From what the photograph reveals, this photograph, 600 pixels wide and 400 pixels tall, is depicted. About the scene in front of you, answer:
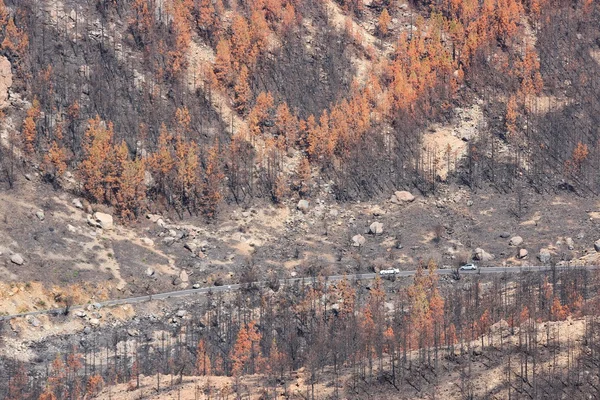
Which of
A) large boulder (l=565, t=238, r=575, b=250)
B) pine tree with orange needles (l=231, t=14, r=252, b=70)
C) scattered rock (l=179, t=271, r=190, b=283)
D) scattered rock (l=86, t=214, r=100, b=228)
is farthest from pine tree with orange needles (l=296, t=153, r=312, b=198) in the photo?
large boulder (l=565, t=238, r=575, b=250)

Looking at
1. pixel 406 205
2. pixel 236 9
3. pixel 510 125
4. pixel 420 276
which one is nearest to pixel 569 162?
pixel 510 125

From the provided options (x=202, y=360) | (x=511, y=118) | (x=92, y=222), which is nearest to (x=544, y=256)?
(x=511, y=118)

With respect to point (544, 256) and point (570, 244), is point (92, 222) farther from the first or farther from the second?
point (570, 244)

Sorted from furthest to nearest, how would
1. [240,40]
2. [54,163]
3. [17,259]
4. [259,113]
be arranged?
[240,40] → [259,113] → [54,163] → [17,259]

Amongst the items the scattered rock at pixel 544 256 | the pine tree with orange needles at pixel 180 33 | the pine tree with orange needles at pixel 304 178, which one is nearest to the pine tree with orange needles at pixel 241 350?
the pine tree with orange needles at pixel 304 178

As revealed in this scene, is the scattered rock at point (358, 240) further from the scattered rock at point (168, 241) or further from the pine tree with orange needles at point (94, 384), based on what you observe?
the pine tree with orange needles at point (94, 384)

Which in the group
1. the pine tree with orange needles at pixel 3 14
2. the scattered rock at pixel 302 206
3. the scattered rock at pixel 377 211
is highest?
the pine tree with orange needles at pixel 3 14

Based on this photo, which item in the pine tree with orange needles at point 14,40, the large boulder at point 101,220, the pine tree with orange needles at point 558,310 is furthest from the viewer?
A: the pine tree with orange needles at point 14,40
